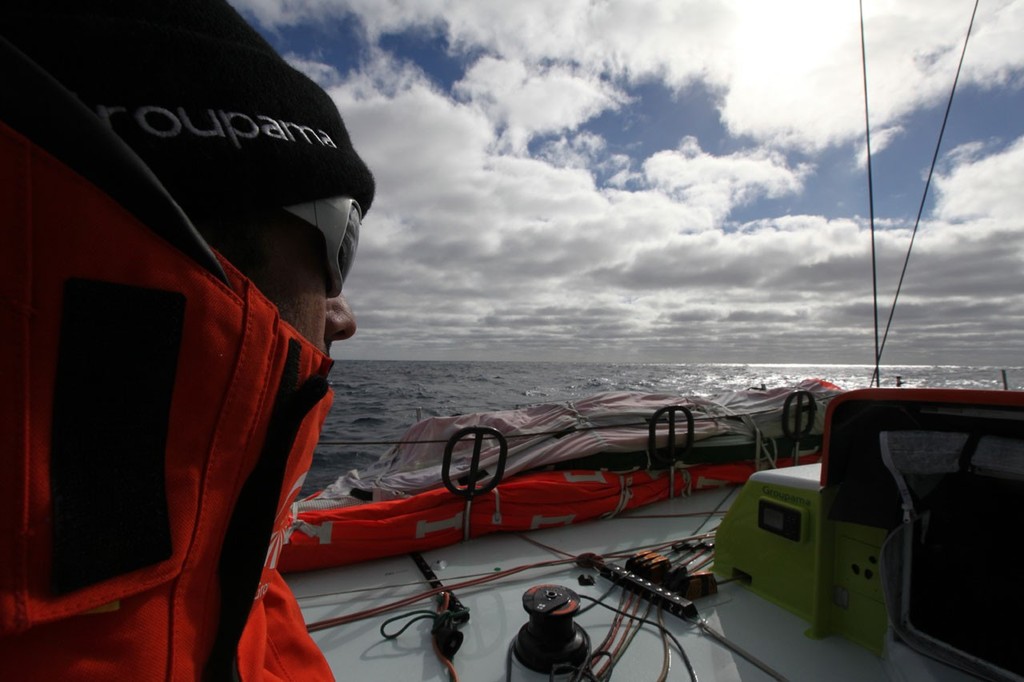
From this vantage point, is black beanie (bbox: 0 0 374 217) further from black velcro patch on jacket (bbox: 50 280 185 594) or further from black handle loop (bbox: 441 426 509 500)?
black handle loop (bbox: 441 426 509 500)

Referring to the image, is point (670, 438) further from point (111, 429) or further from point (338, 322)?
point (111, 429)

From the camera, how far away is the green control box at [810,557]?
1.90 metres

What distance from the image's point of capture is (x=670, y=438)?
3.55m

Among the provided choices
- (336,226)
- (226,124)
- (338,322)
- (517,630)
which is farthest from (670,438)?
(226,124)

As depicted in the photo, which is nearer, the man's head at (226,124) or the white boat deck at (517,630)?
the man's head at (226,124)

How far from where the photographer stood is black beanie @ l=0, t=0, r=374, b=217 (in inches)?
21.6

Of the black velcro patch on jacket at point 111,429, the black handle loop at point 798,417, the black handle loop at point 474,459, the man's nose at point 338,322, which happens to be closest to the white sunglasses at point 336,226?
the man's nose at point 338,322

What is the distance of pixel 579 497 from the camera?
330 centimetres

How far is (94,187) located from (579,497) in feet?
10.4

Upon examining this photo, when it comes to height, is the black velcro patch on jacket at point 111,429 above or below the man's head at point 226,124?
below

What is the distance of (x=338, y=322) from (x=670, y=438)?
9.90 feet

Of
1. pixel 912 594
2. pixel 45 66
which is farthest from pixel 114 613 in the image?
pixel 912 594

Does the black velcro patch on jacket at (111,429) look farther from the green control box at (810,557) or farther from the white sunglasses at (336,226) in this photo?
the green control box at (810,557)

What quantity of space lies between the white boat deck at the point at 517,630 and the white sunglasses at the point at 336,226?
5.16ft
